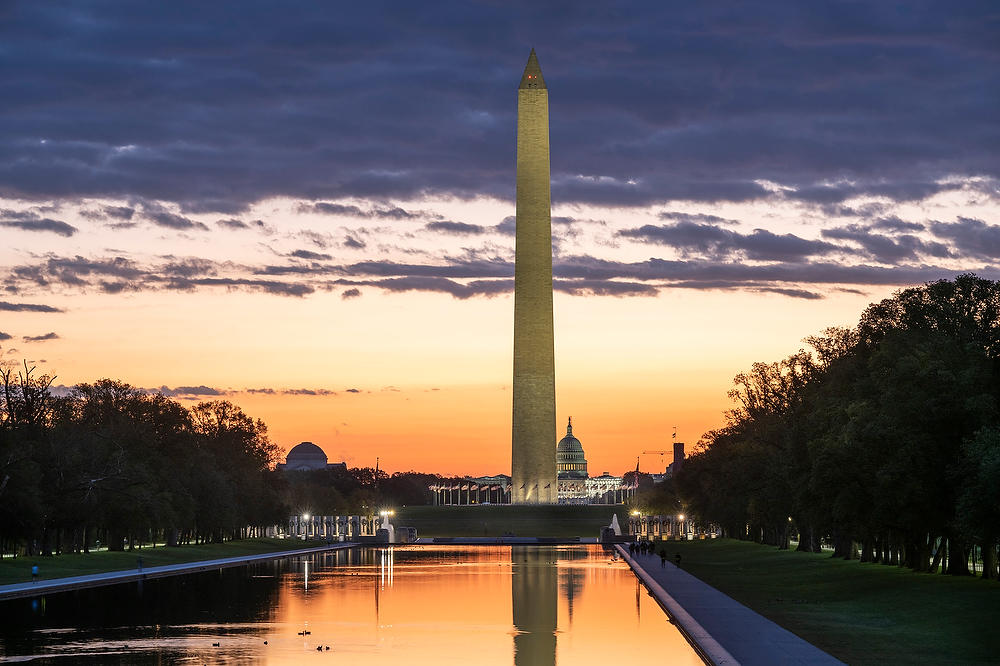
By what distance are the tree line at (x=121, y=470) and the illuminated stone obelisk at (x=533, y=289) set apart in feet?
73.9

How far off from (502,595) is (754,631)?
1367cm

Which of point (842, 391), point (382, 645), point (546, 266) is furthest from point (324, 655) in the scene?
point (546, 266)

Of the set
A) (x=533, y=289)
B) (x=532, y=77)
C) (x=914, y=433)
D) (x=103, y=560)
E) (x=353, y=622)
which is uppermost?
(x=532, y=77)

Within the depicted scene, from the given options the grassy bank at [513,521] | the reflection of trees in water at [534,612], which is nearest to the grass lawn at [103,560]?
the reflection of trees in water at [534,612]

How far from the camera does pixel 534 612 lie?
36281 millimetres

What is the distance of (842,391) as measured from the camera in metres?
61.1

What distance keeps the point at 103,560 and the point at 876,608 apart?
1591 inches

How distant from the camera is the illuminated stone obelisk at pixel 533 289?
406 ft

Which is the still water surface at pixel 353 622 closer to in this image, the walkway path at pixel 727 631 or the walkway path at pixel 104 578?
the walkway path at pixel 727 631

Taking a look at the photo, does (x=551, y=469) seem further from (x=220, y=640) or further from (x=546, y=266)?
(x=220, y=640)

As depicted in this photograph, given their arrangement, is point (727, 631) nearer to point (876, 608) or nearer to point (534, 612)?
point (534, 612)

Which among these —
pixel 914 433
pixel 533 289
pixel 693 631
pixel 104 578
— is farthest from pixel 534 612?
pixel 533 289

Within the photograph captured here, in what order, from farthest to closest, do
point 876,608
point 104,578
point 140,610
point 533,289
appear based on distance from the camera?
point 533,289 → point 104,578 → point 876,608 → point 140,610

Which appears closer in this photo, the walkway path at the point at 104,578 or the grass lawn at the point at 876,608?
the grass lawn at the point at 876,608
